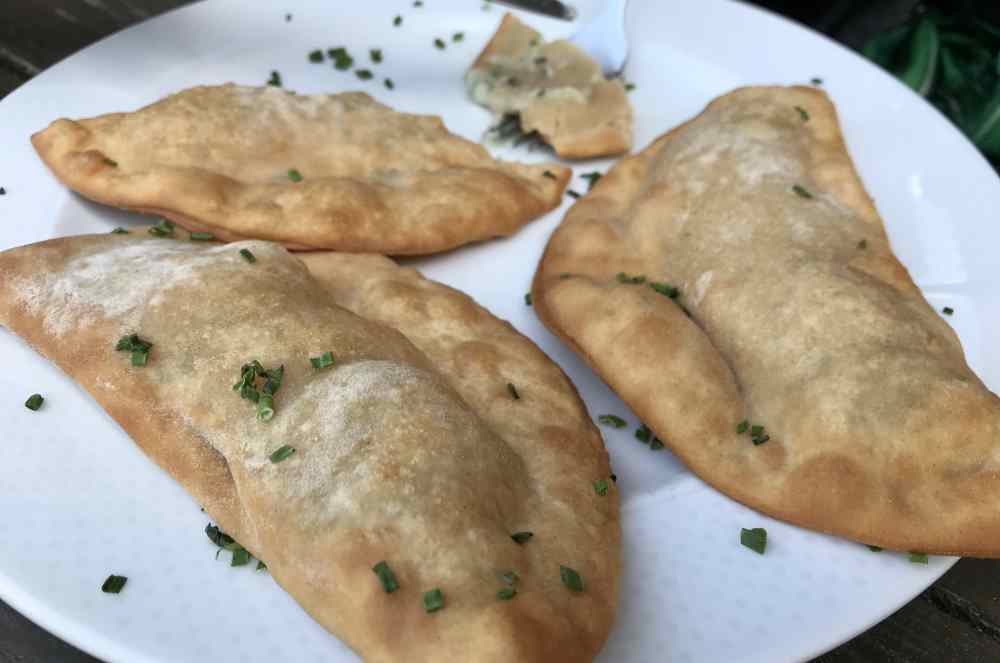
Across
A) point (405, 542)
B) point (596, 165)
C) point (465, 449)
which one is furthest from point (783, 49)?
point (405, 542)

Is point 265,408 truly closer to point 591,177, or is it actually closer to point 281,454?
point 281,454

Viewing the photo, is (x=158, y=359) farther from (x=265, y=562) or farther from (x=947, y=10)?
(x=947, y=10)

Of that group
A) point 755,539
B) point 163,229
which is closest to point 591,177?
point 163,229

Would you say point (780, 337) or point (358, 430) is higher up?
point (358, 430)

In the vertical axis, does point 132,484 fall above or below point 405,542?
below

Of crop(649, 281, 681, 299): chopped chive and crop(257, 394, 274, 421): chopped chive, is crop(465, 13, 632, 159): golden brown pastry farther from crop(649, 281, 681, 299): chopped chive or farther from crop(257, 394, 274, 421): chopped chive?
crop(257, 394, 274, 421): chopped chive

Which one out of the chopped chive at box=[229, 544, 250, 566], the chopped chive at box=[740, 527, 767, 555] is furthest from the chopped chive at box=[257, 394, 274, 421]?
the chopped chive at box=[740, 527, 767, 555]

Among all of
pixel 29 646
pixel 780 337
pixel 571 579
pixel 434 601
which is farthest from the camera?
pixel 780 337

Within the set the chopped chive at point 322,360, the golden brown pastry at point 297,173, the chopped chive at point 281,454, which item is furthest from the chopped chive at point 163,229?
the chopped chive at point 281,454
